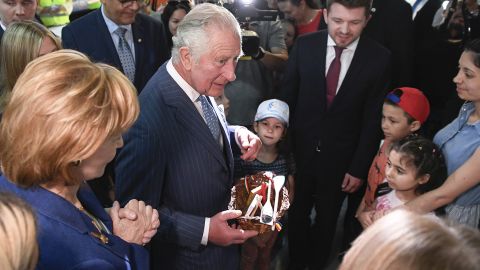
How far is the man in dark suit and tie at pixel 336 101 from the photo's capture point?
2.54 metres

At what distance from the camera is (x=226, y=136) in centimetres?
189

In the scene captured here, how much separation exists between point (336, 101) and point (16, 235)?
2.07 meters

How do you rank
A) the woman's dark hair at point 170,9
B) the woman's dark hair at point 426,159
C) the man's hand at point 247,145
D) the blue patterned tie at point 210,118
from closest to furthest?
the blue patterned tie at point 210,118 < the man's hand at point 247,145 < the woman's dark hair at point 426,159 < the woman's dark hair at point 170,9

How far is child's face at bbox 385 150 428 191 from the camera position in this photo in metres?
2.25

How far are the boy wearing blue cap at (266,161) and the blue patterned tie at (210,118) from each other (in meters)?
0.70

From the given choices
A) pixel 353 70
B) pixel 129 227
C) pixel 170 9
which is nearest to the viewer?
pixel 129 227

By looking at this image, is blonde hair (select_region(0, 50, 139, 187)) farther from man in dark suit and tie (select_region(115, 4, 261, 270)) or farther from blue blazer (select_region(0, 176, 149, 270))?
man in dark suit and tie (select_region(115, 4, 261, 270))

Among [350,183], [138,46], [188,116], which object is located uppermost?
[188,116]

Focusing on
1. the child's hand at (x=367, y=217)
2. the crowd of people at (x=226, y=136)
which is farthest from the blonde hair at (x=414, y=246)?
the child's hand at (x=367, y=217)

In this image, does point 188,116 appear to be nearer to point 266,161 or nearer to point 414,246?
point 414,246

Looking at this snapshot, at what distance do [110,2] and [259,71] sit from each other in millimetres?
1028

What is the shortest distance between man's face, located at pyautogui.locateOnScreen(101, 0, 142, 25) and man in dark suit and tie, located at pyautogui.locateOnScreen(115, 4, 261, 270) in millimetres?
1155

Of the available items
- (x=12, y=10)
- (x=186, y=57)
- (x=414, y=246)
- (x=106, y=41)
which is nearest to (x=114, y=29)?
(x=106, y=41)

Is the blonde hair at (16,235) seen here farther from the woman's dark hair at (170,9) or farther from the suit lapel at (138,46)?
the woman's dark hair at (170,9)
